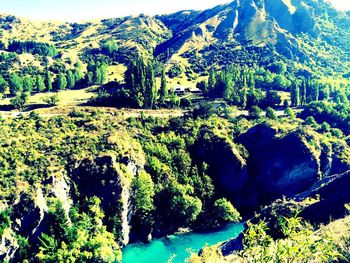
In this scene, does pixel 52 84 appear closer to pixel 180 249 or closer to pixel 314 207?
pixel 180 249

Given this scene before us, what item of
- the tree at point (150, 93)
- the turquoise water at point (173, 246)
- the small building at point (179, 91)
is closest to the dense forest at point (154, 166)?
the tree at point (150, 93)

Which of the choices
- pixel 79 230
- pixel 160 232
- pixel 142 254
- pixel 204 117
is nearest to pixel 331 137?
pixel 204 117

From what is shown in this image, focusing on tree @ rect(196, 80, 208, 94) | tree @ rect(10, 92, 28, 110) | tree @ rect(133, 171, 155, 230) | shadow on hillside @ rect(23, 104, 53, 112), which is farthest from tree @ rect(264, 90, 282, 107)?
tree @ rect(10, 92, 28, 110)

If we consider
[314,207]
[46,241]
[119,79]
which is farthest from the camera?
[119,79]

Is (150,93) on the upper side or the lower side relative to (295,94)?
upper

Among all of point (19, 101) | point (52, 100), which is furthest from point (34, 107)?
point (52, 100)

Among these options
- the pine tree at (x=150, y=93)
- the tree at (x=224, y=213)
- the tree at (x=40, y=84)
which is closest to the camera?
the tree at (x=224, y=213)

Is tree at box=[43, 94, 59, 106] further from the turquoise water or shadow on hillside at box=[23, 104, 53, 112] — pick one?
the turquoise water

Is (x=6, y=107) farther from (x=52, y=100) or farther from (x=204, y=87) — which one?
(x=204, y=87)

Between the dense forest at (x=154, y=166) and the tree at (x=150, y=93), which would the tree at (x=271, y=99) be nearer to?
the dense forest at (x=154, y=166)
